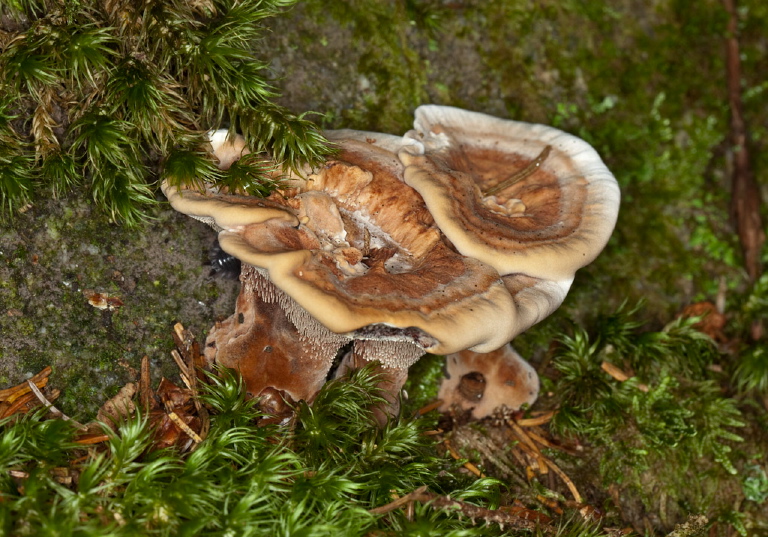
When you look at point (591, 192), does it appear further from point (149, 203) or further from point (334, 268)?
point (149, 203)

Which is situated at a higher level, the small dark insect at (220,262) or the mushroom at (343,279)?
the mushroom at (343,279)

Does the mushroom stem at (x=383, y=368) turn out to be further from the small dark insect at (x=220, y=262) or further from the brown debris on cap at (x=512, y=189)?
the small dark insect at (x=220, y=262)

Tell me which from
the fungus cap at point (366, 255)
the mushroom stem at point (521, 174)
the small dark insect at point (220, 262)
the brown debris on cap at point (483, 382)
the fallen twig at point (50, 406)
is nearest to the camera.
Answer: the fungus cap at point (366, 255)

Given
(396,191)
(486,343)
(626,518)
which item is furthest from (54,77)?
(626,518)

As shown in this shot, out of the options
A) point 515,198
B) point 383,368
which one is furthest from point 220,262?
point 515,198

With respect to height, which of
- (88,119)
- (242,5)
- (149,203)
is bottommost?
(149,203)

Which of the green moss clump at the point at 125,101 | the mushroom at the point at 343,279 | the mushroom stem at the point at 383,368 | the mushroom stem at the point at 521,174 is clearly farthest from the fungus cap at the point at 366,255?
the mushroom stem at the point at 521,174

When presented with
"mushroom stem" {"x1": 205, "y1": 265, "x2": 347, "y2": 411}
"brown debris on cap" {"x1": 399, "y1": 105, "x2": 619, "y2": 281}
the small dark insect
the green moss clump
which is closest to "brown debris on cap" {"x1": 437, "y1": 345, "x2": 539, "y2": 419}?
"brown debris on cap" {"x1": 399, "y1": 105, "x2": 619, "y2": 281}
